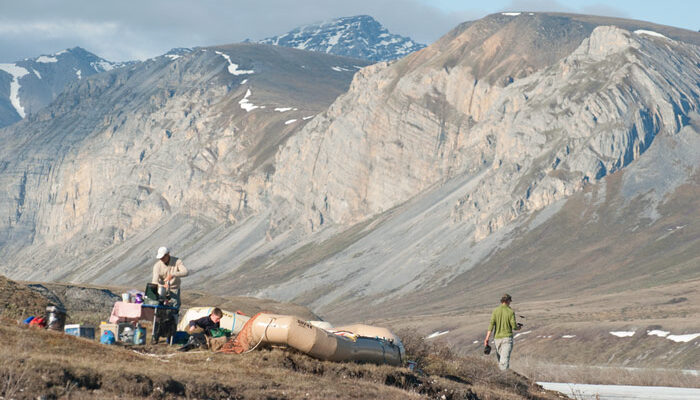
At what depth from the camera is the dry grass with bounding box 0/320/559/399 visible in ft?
66.0

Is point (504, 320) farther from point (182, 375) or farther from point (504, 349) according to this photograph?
point (182, 375)

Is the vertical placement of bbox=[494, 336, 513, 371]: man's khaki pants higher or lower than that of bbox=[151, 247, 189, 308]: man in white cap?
lower

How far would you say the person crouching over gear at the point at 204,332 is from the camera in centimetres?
2788

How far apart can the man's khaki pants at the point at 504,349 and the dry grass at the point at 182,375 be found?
7.69ft

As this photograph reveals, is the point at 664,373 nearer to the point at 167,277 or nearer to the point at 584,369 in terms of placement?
the point at 584,369

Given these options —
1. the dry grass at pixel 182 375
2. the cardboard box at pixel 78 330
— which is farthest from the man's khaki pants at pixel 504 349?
the cardboard box at pixel 78 330

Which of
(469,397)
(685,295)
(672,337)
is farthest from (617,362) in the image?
(469,397)

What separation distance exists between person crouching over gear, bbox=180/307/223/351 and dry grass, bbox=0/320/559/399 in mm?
1020

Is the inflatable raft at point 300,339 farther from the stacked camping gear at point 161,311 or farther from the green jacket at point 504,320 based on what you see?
the green jacket at point 504,320

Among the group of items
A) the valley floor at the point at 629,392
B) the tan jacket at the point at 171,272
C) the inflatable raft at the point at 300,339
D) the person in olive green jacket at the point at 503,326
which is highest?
the tan jacket at the point at 171,272

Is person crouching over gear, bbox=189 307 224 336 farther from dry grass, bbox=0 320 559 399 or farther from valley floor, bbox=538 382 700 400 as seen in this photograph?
valley floor, bbox=538 382 700 400

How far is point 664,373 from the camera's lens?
79688mm

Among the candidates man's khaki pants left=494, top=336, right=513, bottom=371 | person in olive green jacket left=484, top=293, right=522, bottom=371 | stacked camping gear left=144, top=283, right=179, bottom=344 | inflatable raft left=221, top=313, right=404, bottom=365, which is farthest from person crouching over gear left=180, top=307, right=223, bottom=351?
man's khaki pants left=494, top=336, right=513, bottom=371

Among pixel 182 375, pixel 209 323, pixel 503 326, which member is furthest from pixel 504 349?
pixel 182 375
